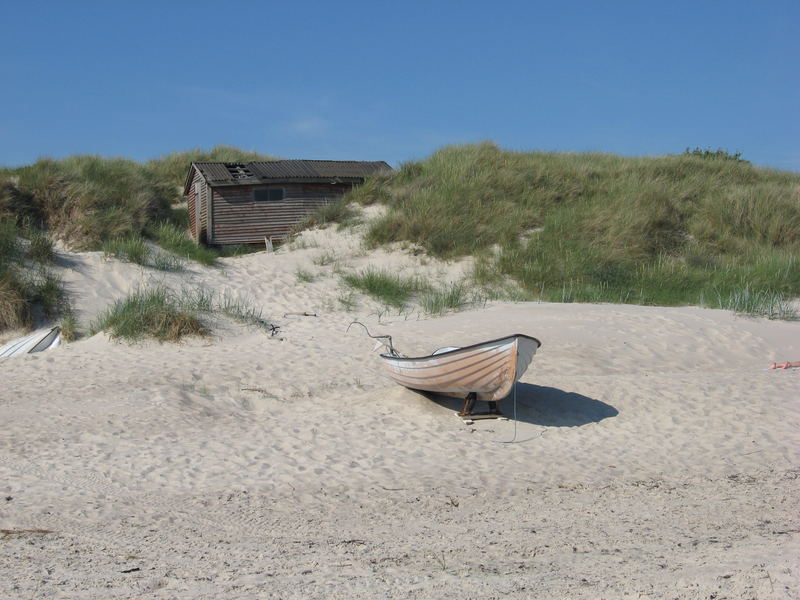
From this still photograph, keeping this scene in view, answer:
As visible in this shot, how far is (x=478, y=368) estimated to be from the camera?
8.28 meters

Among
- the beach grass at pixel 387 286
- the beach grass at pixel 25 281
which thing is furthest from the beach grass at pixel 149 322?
the beach grass at pixel 387 286

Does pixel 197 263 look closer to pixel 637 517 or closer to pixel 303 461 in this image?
pixel 303 461

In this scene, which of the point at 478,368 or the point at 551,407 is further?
the point at 551,407

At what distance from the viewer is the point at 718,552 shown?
4.87 metres

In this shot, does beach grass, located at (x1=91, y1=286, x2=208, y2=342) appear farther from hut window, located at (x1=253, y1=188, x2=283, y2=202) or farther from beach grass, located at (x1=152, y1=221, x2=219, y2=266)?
hut window, located at (x1=253, y1=188, x2=283, y2=202)

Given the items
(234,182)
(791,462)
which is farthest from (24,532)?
(234,182)

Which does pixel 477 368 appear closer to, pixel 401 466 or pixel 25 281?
pixel 401 466

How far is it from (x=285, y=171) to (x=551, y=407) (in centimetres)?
1397

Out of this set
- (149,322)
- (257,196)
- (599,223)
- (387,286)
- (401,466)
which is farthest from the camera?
(257,196)

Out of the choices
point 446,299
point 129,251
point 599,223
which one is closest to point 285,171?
point 129,251

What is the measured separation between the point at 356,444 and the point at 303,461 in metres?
0.72

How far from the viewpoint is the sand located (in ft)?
15.0

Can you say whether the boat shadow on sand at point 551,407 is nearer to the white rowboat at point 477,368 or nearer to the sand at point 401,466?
the sand at point 401,466

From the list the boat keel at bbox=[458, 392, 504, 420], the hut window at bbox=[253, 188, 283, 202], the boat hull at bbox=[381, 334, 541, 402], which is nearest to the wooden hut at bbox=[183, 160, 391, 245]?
the hut window at bbox=[253, 188, 283, 202]
